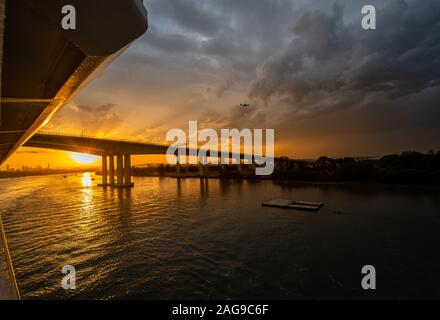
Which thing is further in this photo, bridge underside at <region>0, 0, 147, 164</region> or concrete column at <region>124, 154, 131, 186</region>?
concrete column at <region>124, 154, 131, 186</region>

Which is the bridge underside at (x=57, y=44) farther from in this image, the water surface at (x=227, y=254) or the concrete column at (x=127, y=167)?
the concrete column at (x=127, y=167)

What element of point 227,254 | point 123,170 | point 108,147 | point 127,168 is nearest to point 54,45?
point 227,254

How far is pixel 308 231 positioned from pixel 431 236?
37.7ft

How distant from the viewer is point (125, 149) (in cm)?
7406

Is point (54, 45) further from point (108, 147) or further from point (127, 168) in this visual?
point (127, 168)

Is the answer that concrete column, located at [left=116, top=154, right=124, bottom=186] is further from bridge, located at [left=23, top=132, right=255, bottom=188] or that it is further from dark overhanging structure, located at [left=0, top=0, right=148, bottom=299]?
dark overhanging structure, located at [left=0, top=0, right=148, bottom=299]

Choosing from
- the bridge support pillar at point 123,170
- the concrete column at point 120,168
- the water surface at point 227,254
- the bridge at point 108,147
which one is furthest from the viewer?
the bridge support pillar at point 123,170

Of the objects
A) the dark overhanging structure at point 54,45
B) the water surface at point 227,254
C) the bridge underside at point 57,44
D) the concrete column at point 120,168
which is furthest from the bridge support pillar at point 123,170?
the bridge underside at point 57,44

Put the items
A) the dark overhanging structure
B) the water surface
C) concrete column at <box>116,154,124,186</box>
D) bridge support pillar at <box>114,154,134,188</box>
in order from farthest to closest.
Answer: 1. bridge support pillar at <box>114,154,134,188</box>
2. concrete column at <box>116,154,124,186</box>
3. the water surface
4. the dark overhanging structure

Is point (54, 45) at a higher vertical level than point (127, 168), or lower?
higher

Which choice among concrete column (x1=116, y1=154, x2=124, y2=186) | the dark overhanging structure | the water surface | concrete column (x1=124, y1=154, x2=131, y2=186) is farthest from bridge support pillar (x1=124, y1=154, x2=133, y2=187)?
the dark overhanging structure

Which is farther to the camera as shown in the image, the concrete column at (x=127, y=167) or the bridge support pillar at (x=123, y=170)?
the concrete column at (x=127, y=167)

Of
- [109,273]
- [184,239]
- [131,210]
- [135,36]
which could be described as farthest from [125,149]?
[135,36]

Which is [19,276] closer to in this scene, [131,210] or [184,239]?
[184,239]
